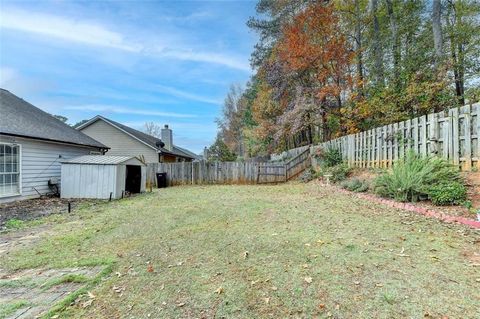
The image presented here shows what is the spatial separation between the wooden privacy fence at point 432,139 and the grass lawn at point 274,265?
2459mm

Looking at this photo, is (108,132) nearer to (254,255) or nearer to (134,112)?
A: (134,112)

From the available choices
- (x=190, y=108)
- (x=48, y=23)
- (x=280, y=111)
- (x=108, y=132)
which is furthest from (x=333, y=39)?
(x=190, y=108)

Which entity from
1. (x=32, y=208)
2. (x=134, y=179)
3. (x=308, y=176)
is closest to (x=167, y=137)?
(x=134, y=179)

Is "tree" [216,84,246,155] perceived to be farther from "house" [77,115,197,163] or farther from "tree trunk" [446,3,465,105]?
"tree trunk" [446,3,465,105]

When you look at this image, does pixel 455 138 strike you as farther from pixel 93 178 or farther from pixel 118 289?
pixel 93 178

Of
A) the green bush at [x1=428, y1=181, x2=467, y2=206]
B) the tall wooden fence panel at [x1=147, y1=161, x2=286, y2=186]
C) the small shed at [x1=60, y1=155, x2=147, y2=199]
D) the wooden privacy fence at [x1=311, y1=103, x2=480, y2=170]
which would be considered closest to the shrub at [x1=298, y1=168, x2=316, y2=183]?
the tall wooden fence panel at [x1=147, y1=161, x2=286, y2=186]

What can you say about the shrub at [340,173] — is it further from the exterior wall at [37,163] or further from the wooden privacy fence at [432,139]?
the exterior wall at [37,163]

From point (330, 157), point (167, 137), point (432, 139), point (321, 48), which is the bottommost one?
point (330, 157)

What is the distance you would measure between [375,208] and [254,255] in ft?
11.6

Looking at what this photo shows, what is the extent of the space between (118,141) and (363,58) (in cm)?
1716

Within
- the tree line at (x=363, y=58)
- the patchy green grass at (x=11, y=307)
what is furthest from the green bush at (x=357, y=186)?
the patchy green grass at (x=11, y=307)

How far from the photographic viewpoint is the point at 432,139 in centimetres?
688

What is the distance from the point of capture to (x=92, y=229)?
17.2ft

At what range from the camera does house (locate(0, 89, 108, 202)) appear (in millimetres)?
8648
